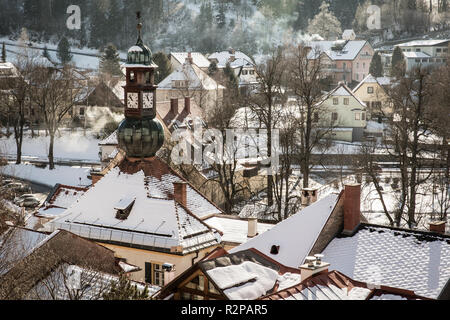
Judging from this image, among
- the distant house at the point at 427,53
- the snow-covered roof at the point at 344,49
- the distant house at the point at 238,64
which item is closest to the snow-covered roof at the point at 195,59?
the distant house at the point at 238,64

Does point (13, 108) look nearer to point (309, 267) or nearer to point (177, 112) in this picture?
point (177, 112)

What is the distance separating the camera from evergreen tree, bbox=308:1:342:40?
4835 inches

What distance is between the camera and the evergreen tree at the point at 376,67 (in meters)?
96.9

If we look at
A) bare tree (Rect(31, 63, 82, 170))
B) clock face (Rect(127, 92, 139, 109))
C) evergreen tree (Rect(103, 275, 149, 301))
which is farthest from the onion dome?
bare tree (Rect(31, 63, 82, 170))

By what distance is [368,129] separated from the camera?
6919 cm

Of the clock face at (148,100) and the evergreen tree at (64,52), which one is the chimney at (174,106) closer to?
the clock face at (148,100)

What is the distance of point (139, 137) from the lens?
27.4 meters

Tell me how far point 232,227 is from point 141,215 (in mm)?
4032

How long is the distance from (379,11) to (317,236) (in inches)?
4399

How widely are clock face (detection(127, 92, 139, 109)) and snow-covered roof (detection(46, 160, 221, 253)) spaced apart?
7.66ft

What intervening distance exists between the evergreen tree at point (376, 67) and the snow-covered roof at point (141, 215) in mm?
72792

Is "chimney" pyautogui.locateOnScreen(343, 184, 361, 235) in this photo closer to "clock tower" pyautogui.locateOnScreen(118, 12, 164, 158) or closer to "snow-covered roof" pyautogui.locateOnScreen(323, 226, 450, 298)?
"snow-covered roof" pyautogui.locateOnScreen(323, 226, 450, 298)

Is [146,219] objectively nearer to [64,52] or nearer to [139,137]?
[139,137]

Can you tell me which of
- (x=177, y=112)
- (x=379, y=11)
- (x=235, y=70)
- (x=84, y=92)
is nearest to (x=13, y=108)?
(x=84, y=92)
